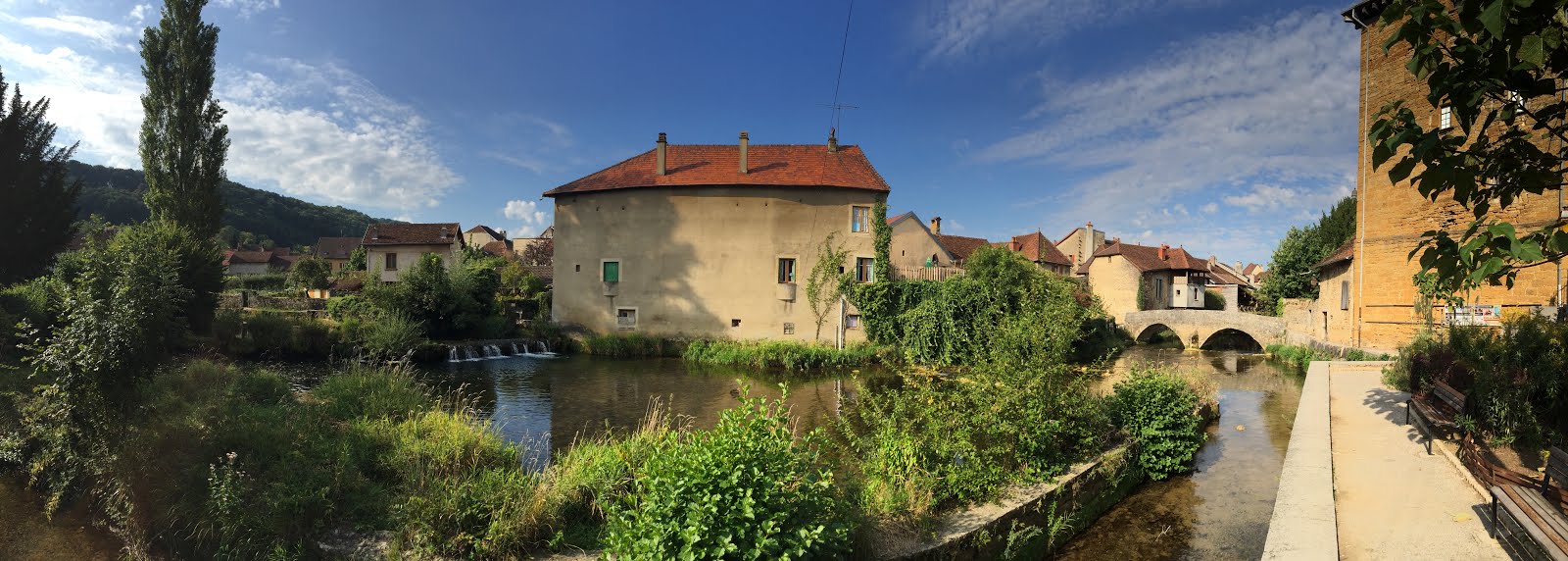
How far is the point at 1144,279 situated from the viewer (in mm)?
40562

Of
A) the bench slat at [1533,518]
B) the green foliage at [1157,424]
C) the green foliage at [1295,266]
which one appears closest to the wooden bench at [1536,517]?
the bench slat at [1533,518]

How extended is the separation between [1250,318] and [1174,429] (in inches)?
1079

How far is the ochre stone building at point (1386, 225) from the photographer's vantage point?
17.6 meters

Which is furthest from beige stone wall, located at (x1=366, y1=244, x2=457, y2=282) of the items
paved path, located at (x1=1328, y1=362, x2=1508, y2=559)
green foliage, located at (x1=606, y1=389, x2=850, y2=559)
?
paved path, located at (x1=1328, y1=362, x2=1508, y2=559)

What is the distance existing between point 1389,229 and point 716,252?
2259cm

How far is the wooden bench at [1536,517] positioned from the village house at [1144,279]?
3664 cm

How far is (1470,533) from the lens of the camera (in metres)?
5.16

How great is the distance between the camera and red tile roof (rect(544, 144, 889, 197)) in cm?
2467

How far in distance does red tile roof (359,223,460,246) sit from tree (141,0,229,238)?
18.1 meters

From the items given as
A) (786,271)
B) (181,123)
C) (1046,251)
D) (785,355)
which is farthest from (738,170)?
(1046,251)

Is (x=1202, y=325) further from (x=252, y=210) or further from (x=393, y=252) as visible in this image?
(x=252, y=210)

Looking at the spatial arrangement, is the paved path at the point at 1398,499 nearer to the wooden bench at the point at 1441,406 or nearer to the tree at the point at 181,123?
the wooden bench at the point at 1441,406

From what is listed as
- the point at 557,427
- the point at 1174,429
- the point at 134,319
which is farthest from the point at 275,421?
the point at 1174,429

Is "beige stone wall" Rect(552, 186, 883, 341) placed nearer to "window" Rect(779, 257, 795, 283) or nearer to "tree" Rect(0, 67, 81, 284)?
"window" Rect(779, 257, 795, 283)
